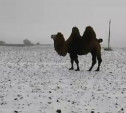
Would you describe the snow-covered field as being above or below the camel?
below

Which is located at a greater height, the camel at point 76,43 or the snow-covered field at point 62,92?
the camel at point 76,43

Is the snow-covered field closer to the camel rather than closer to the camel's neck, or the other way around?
the camel's neck

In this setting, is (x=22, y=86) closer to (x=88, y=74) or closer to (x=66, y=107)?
(x=66, y=107)

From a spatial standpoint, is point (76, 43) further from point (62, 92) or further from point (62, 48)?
point (62, 92)

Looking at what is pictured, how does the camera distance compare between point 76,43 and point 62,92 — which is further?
point 76,43

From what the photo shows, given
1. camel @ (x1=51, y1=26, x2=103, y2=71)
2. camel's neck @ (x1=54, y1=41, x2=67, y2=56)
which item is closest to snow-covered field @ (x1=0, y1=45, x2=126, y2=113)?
camel's neck @ (x1=54, y1=41, x2=67, y2=56)

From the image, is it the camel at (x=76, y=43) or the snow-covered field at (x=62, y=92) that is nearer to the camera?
the snow-covered field at (x=62, y=92)

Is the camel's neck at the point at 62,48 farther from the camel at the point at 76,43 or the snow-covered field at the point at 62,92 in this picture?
the snow-covered field at the point at 62,92

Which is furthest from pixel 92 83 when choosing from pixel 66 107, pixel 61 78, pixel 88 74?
Result: pixel 66 107

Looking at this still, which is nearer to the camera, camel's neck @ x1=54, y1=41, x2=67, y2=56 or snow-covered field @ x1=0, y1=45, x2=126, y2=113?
snow-covered field @ x1=0, y1=45, x2=126, y2=113

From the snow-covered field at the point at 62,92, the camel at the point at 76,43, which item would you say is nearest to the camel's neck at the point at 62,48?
the camel at the point at 76,43

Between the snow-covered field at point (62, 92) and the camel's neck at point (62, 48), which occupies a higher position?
the camel's neck at point (62, 48)

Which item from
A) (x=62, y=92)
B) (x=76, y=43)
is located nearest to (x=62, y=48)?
(x=76, y=43)

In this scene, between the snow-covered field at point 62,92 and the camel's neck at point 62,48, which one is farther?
the camel's neck at point 62,48
